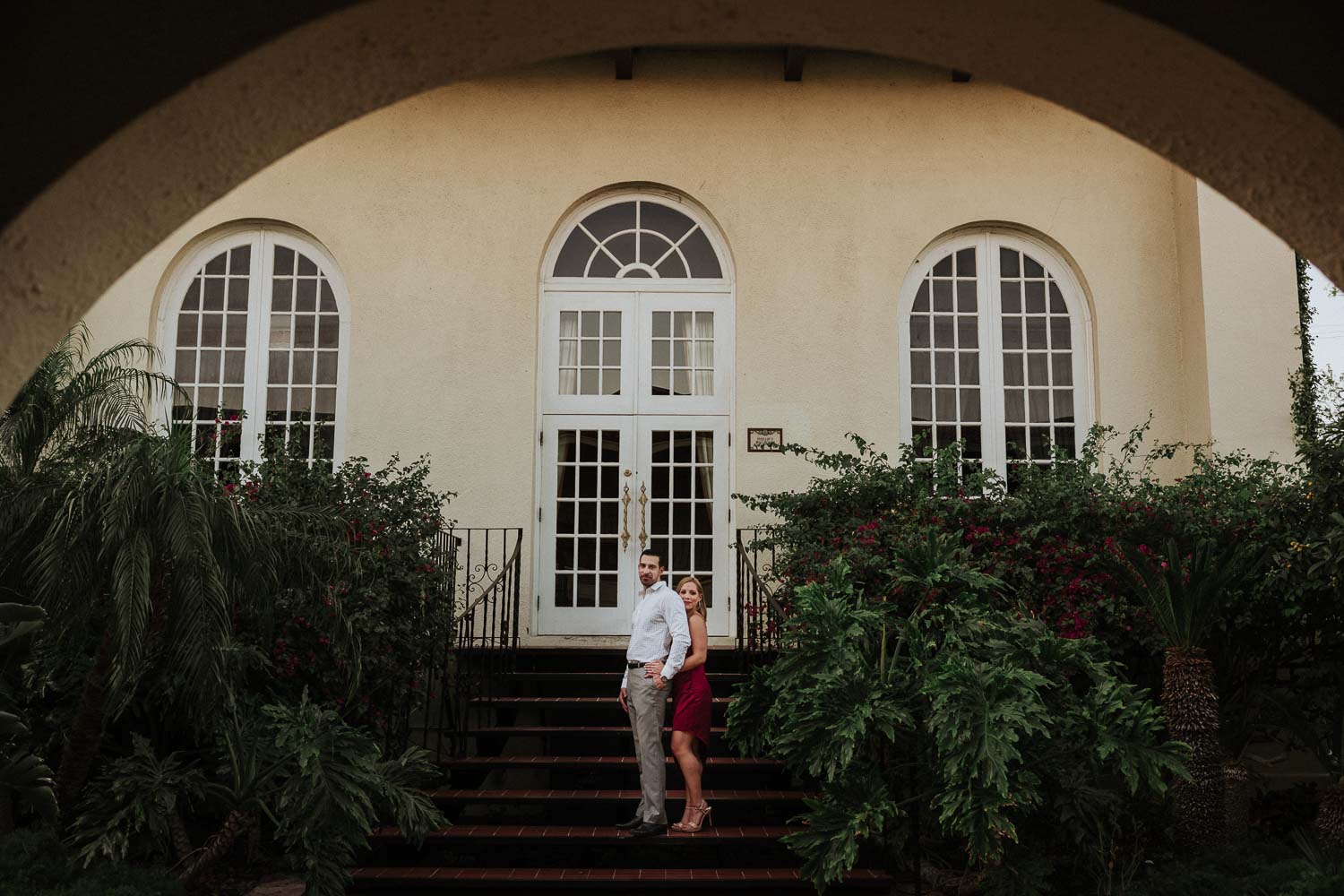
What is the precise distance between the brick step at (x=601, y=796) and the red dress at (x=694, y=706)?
37cm

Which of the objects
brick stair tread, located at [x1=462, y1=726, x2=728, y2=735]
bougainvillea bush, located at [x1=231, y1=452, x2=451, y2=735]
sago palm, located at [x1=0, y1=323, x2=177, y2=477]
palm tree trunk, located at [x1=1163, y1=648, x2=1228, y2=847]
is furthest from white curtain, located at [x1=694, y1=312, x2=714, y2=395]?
palm tree trunk, located at [x1=1163, y1=648, x2=1228, y2=847]

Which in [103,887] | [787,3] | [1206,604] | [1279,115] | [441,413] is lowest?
[103,887]

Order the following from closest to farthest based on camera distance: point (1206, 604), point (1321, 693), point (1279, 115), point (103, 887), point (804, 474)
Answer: point (1279, 115) < point (103, 887) < point (1206, 604) < point (1321, 693) < point (804, 474)

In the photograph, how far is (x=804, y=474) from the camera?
10.5 metres

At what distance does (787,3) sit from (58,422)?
8008 mm

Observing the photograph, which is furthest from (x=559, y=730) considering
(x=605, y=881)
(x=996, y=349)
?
(x=996, y=349)

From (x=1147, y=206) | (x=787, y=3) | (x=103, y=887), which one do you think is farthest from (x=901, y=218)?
(x=787, y=3)

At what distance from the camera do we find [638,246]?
1109 cm

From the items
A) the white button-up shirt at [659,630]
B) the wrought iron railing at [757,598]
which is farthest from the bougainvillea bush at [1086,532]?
the white button-up shirt at [659,630]

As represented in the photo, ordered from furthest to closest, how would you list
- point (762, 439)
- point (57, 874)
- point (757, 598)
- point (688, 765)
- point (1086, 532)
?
point (762, 439) < point (757, 598) < point (1086, 532) < point (688, 765) < point (57, 874)

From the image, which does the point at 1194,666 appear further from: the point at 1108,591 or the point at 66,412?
the point at 66,412

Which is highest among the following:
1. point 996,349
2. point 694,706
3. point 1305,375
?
point 996,349

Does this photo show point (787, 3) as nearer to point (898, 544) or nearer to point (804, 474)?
point (898, 544)

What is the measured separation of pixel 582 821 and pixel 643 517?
3626 mm
